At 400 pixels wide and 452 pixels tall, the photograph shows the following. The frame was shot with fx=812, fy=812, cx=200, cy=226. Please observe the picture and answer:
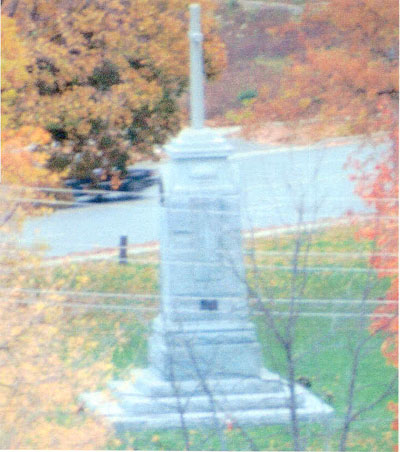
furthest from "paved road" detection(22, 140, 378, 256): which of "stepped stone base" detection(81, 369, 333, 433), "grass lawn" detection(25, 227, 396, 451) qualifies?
"stepped stone base" detection(81, 369, 333, 433)

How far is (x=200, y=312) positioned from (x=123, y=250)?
0.62 m

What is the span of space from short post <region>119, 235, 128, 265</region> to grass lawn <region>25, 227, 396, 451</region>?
5 centimetres

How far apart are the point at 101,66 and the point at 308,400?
208 cm

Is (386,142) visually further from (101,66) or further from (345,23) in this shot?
(101,66)

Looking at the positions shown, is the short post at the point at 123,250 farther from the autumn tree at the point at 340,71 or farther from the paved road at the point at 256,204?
the autumn tree at the point at 340,71

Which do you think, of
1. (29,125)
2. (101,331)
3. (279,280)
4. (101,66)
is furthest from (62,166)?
(279,280)

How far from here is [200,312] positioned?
441 centimetres

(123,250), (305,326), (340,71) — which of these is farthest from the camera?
(123,250)

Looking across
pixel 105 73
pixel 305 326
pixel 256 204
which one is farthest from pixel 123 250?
pixel 305 326

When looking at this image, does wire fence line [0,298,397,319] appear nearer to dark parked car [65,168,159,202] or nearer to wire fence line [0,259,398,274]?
wire fence line [0,259,398,274]

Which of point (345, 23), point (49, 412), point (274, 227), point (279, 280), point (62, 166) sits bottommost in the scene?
point (49, 412)

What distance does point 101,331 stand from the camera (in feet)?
13.6

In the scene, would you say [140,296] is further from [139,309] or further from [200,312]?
[200,312]

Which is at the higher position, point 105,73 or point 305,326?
point 105,73
